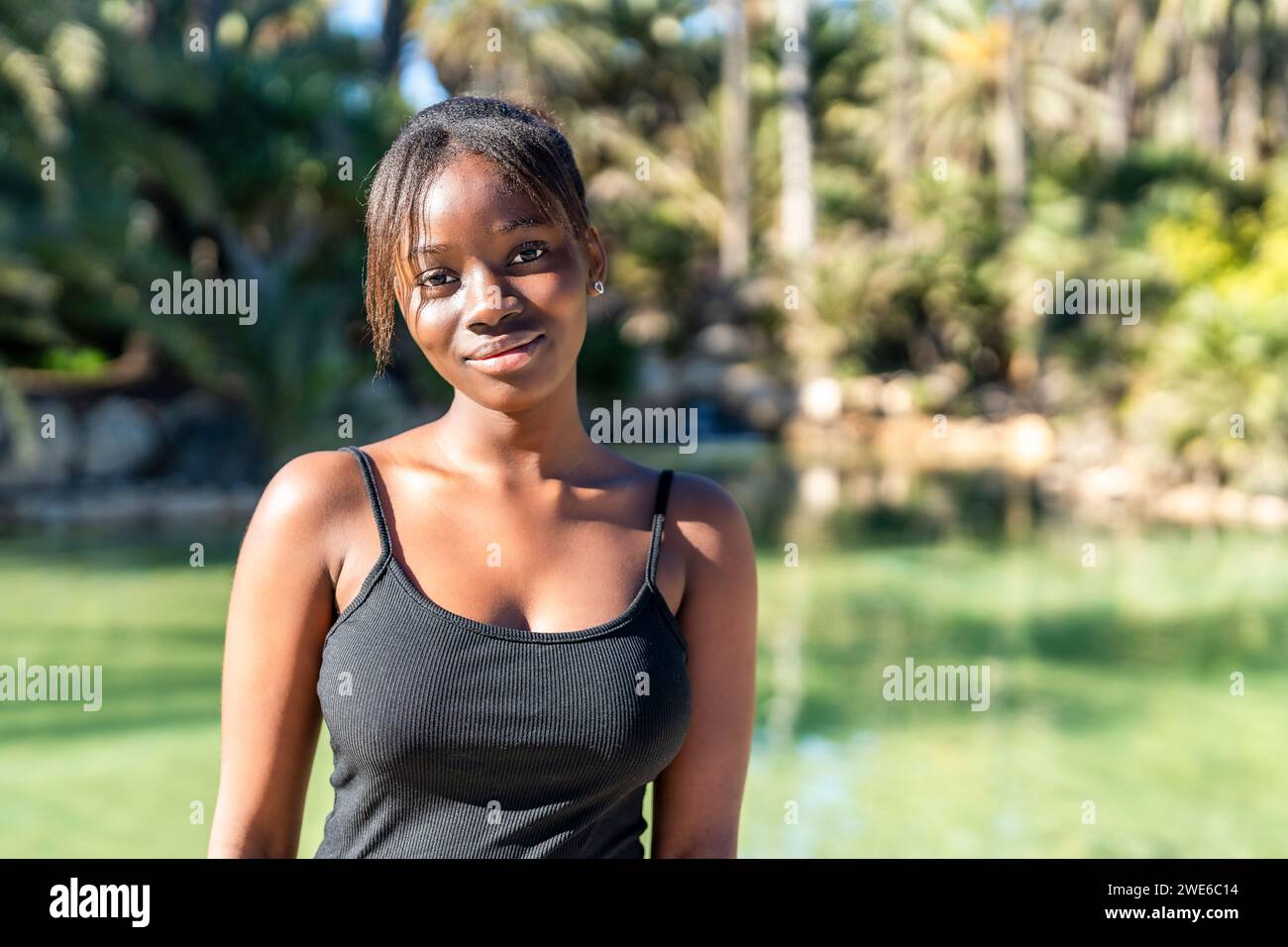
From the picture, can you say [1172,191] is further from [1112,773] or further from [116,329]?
[1112,773]

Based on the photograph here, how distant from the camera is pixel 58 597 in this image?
977 cm

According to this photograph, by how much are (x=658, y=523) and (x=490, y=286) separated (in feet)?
0.96

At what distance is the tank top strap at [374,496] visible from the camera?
141 cm

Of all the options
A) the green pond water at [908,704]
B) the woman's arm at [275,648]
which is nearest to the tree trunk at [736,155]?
the green pond water at [908,704]

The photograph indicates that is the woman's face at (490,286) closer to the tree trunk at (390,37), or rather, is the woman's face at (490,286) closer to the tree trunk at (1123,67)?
the tree trunk at (390,37)

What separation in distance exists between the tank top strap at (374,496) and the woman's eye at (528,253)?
24 centimetres

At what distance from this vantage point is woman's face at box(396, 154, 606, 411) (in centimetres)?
→ 142

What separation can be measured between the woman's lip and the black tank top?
0.17 m

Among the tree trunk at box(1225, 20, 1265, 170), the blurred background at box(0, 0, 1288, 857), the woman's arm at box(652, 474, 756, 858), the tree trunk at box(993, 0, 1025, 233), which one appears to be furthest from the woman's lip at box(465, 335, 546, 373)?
the tree trunk at box(1225, 20, 1265, 170)

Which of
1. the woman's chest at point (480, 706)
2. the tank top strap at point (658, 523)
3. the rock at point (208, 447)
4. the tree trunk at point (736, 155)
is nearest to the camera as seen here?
the woman's chest at point (480, 706)

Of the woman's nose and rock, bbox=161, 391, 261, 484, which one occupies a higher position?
the woman's nose

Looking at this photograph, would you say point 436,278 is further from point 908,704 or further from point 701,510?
point 908,704

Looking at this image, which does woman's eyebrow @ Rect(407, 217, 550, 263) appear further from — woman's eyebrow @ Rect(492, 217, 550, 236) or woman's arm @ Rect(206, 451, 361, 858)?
woman's arm @ Rect(206, 451, 361, 858)

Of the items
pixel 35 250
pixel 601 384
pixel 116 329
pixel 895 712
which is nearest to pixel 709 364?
pixel 601 384
